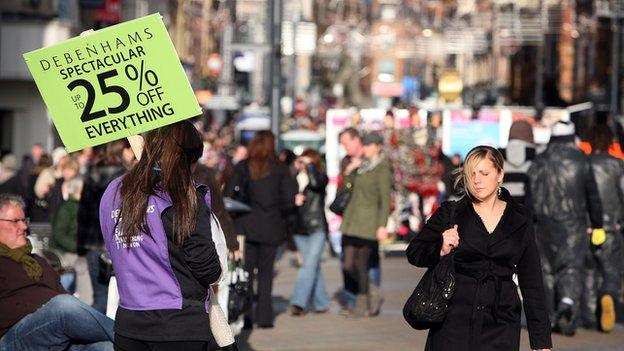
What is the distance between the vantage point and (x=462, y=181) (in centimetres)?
812

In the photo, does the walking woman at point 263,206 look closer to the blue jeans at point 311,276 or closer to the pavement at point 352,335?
the pavement at point 352,335

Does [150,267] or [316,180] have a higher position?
[150,267]

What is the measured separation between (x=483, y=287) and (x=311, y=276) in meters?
8.70

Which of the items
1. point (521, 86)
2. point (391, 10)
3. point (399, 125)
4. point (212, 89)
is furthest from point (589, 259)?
point (391, 10)

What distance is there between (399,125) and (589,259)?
41.3 feet

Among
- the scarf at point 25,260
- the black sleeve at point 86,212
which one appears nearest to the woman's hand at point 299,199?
the black sleeve at point 86,212

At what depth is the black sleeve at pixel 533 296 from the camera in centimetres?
774

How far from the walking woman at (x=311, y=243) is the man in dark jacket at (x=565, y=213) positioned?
2.64m

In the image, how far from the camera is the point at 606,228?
15.2 meters

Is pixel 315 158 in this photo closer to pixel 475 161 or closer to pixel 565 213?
pixel 565 213

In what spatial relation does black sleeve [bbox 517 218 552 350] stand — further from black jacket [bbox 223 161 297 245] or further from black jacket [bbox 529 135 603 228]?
black jacket [bbox 223 161 297 245]

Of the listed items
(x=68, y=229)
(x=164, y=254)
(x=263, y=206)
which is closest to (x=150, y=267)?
(x=164, y=254)

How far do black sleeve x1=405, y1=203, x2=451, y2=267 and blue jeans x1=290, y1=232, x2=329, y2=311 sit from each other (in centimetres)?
861

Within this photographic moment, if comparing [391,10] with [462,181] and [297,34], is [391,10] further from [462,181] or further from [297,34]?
[462,181]
